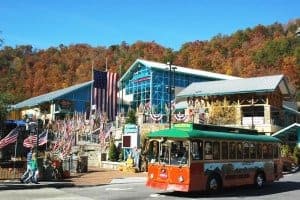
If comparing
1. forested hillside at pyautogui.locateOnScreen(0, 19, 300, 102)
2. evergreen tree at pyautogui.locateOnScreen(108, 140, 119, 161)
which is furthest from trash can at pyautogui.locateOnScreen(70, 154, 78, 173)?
forested hillside at pyautogui.locateOnScreen(0, 19, 300, 102)

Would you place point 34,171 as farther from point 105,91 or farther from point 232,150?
point 105,91

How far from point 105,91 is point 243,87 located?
54.4 feet

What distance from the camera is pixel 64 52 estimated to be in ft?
411

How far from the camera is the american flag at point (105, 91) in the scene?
180ft

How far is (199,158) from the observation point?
62.7 feet

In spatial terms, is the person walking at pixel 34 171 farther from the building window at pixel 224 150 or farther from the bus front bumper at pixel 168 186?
the building window at pixel 224 150

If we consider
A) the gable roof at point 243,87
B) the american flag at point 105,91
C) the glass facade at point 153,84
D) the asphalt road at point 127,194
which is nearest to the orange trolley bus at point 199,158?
the asphalt road at point 127,194

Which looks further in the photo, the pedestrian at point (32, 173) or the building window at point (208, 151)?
the pedestrian at point (32, 173)

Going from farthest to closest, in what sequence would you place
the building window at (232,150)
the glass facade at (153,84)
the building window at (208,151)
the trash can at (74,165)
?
1. the glass facade at (153,84)
2. the trash can at (74,165)
3. the building window at (232,150)
4. the building window at (208,151)

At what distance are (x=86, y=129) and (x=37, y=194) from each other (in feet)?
97.7

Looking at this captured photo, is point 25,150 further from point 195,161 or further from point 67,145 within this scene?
point 195,161

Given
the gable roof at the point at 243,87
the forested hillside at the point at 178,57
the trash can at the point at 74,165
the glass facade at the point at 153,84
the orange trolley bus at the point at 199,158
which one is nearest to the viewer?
the orange trolley bus at the point at 199,158

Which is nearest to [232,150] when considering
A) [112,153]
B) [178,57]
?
[112,153]

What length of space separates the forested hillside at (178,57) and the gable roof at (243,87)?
39559 mm
